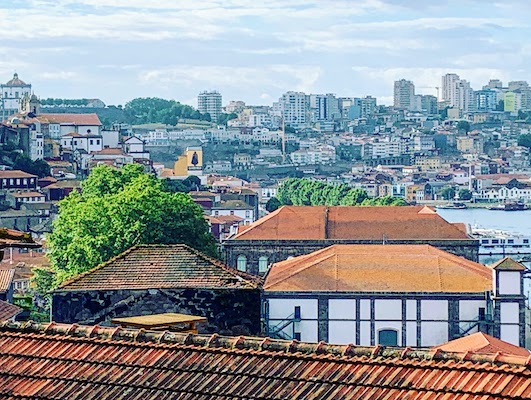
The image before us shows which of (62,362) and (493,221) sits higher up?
(62,362)

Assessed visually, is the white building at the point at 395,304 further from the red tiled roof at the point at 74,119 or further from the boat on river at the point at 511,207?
the boat on river at the point at 511,207

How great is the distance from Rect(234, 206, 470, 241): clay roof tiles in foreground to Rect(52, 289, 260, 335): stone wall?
16573 millimetres

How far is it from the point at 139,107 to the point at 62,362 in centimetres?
15597

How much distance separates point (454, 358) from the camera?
5.94m

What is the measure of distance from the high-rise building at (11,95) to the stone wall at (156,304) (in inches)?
3478

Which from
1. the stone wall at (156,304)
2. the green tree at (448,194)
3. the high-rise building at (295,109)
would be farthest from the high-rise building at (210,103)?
the stone wall at (156,304)

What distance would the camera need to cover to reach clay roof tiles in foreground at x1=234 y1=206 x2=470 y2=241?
32031 mm

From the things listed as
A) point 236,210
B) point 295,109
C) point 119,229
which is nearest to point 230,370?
point 119,229

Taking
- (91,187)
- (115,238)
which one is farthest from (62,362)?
(91,187)

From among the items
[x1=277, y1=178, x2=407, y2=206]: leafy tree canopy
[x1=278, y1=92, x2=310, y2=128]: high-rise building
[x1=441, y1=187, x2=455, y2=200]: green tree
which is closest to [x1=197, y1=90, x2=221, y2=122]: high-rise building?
[x1=278, y1=92, x2=310, y2=128]: high-rise building

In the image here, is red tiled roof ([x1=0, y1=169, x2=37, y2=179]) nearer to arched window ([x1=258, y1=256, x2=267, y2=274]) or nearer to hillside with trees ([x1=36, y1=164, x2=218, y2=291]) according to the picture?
arched window ([x1=258, y1=256, x2=267, y2=274])

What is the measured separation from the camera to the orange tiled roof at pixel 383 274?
21.3 meters

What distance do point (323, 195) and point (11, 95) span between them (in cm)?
4009

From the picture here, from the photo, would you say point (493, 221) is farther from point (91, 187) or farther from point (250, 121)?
point (250, 121)
